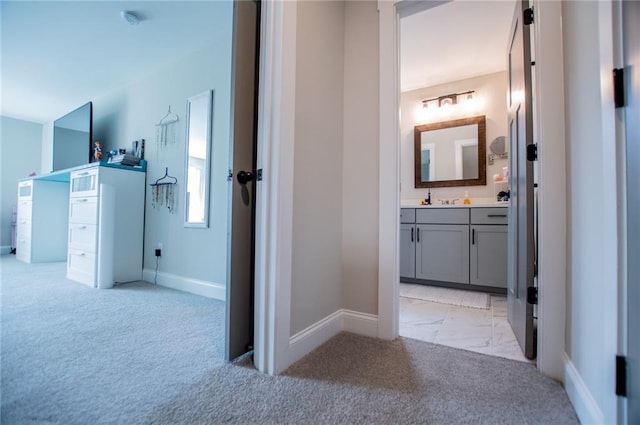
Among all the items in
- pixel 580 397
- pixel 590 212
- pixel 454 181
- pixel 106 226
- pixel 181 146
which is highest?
pixel 181 146

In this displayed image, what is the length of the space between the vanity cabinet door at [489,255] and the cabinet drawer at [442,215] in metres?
0.14

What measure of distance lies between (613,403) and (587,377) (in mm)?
210

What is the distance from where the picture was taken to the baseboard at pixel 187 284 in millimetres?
2354

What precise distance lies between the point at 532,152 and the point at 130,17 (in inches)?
126

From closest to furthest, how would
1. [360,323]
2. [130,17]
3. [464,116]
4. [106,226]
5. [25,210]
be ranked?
[360,323], [130,17], [106,226], [464,116], [25,210]

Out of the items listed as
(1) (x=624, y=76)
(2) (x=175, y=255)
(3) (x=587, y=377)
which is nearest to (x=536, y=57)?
(1) (x=624, y=76)

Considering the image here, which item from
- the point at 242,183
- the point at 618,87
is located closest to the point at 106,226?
the point at 242,183

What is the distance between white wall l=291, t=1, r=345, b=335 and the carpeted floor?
1.00 feet

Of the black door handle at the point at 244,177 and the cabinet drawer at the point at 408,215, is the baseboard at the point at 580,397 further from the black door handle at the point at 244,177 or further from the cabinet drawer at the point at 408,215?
the cabinet drawer at the point at 408,215

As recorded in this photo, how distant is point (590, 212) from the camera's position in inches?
36.7

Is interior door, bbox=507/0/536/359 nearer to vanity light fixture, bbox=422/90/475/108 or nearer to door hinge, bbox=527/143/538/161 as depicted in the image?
door hinge, bbox=527/143/538/161

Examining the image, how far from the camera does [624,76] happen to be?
73cm

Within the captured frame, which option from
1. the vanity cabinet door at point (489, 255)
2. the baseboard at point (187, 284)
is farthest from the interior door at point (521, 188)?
the baseboard at point (187, 284)

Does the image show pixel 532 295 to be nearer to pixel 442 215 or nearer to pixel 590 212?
pixel 590 212
